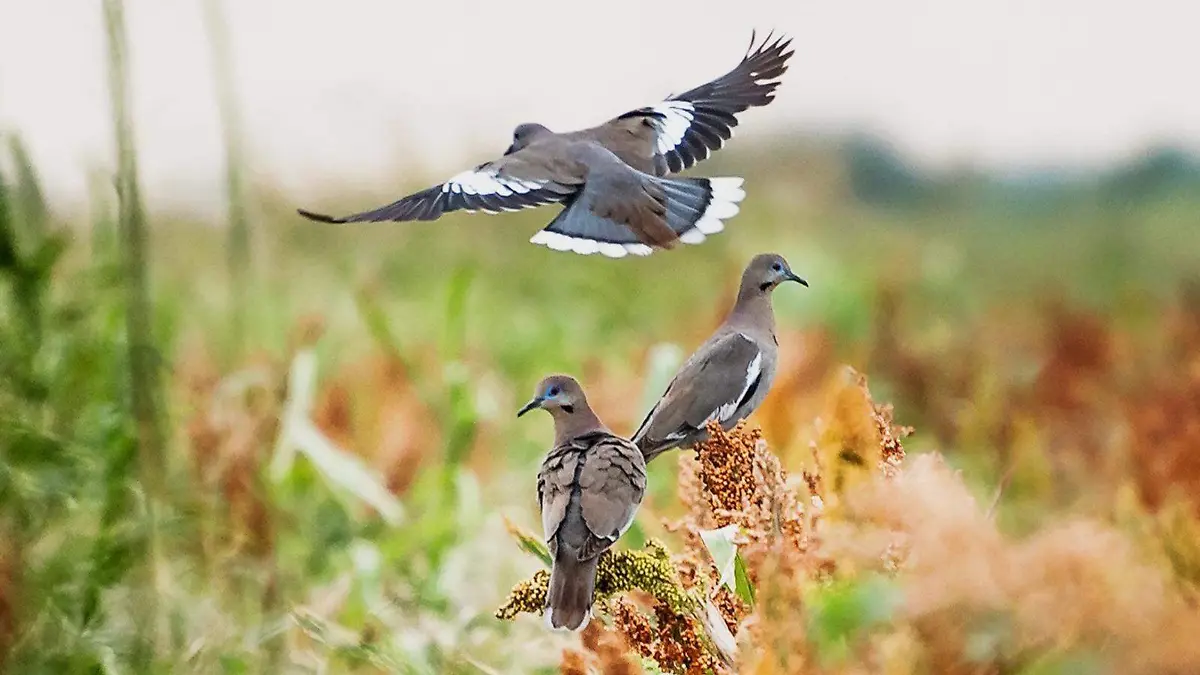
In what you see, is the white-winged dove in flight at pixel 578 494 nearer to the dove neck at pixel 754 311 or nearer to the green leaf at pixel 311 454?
the dove neck at pixel 754 311

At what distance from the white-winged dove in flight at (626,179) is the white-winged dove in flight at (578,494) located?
0.23 ft

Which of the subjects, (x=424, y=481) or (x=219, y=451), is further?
(x=424, y=481)

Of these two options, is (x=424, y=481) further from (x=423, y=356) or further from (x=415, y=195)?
(x=415, y=195)

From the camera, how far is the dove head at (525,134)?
61 cm

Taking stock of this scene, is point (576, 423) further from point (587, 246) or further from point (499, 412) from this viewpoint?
point (499, 412)

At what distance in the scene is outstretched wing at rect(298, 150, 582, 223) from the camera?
476 millimetres

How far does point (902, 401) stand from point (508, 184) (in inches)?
54.0

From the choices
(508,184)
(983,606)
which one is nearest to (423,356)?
(508,184)

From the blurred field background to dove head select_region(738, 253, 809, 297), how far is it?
79 mm

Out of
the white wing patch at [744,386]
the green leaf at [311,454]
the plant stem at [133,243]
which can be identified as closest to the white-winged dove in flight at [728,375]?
the white wing patch at [744,386]

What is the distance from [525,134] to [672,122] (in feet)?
0.23

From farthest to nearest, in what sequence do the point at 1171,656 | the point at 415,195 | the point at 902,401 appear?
the point at 902,401, the point at 415,195, the point at 1171,656

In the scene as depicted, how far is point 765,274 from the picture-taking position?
0.70 m

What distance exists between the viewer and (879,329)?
1.89 meters
